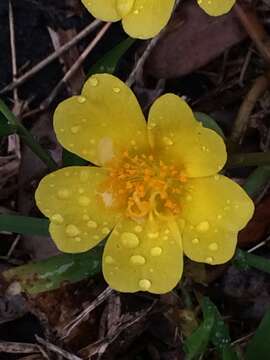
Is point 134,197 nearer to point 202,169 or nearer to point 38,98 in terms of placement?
point 202,169

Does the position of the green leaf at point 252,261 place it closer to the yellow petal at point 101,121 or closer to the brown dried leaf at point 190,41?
the yellow petal at point 101,121

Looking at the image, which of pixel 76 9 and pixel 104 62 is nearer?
pixel 104 62

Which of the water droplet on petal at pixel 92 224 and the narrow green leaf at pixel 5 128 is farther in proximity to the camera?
the narrow green leaf at pixel 5 128

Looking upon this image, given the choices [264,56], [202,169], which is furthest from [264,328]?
[264,56]

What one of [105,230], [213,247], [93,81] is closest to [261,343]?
[213,247]

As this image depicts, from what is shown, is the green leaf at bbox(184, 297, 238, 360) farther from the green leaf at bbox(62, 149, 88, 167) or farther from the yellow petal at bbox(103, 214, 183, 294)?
the green leaf at bbox(62, 149, 88, 167)

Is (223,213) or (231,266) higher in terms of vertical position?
(223,213)

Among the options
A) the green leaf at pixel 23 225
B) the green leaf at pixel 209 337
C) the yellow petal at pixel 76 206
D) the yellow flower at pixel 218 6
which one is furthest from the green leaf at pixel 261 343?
the yellow flower at pixel 218 6

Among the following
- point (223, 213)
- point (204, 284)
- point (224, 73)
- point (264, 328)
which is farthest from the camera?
point (224, 73)
